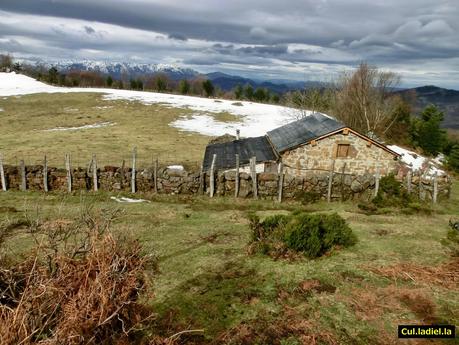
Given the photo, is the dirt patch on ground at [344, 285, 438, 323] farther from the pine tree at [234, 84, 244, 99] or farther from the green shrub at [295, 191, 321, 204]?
the pine tree at [234, 84, 244, 99]

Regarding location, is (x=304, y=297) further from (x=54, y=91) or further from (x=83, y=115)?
(x=54, y=91)

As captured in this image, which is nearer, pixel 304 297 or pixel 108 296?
pixel 108 296

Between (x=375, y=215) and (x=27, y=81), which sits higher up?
(x=27, y=81)

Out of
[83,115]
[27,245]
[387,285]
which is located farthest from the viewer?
[83,115]

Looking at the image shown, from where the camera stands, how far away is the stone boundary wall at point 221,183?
19.7 meters

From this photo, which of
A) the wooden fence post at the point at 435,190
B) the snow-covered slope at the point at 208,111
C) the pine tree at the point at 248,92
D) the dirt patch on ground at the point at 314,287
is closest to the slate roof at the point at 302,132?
the wooden fence post at the point at 435,190

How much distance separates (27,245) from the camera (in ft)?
40.2

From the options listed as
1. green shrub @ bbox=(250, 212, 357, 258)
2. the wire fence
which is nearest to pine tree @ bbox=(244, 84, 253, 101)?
the wire fence

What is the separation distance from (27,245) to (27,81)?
81194mm

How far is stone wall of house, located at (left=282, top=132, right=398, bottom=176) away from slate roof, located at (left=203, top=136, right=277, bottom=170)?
154cm

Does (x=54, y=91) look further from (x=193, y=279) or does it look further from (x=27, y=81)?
(x=193, y=279)

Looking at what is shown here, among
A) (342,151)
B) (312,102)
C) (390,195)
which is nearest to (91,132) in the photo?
(342,151)

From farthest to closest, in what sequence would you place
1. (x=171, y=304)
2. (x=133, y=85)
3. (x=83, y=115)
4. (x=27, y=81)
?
(x=133, y=85), (x=27, y=81), (x=83, y=115), (x=171, y=304)

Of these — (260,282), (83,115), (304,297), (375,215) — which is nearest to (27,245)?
(260,282)
